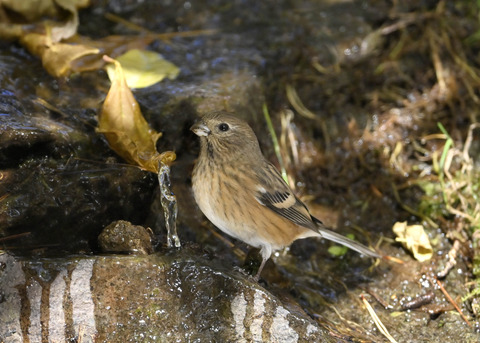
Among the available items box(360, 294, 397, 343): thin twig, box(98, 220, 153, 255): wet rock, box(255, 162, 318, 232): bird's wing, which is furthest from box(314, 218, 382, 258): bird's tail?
box(98, 220, 153, 255): wet rock

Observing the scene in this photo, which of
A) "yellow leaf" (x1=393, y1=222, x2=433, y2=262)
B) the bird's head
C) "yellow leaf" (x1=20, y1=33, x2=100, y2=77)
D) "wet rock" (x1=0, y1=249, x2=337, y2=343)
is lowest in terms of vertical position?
"yellow leaf" (x1=393, y1=222, x2=433, y2=262)

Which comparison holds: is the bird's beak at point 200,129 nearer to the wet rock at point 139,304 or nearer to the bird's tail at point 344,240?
the wet rock at point 139,304

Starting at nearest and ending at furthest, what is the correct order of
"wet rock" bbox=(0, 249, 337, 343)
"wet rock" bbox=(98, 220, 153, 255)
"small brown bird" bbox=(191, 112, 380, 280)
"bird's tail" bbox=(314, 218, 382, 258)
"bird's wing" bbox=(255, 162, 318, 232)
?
"wet rock" bbox=(0, 249, 337, 343), "wet rock" bbox=(98, 220, 153, 255), "small brown bird" bbox=(191, 112, 380, 280), "bird's wing" bbox=(255, 162, 318, 232), "bird's tail" bbox=(314, 218, 382, 258)

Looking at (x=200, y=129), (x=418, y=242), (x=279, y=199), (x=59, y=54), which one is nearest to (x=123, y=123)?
(x=200, y=129)

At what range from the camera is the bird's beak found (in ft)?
14.0

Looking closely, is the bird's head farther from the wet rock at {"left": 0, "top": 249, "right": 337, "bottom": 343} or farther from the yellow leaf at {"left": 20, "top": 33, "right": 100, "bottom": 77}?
the yellow leaf at {"left": 20, "top": 33, "right": 100, "bottom": 77}

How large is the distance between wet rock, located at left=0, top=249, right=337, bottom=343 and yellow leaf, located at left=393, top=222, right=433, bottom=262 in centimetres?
175

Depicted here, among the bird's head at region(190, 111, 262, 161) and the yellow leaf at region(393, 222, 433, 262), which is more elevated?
the bird's head at region(190, 111, 262, 161)

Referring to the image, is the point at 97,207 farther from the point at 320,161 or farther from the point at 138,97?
the point at 320,161

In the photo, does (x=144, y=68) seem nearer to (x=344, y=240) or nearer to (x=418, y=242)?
(x=344, y=240)

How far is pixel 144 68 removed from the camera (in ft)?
17.3

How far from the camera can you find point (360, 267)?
5.07m

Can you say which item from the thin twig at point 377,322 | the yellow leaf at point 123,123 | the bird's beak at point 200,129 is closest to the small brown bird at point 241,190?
the bird's beak at point 200,129

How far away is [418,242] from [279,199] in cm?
136
